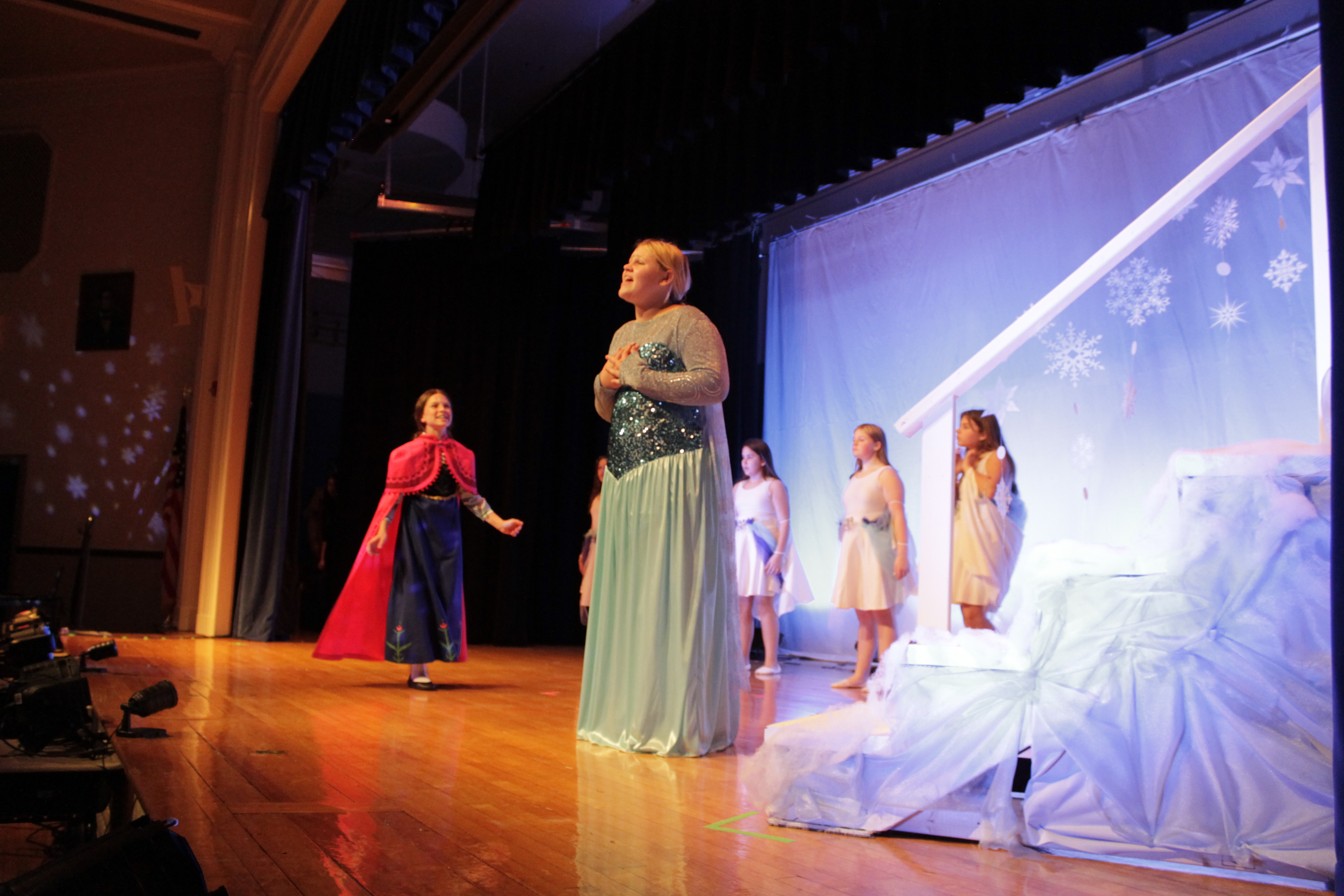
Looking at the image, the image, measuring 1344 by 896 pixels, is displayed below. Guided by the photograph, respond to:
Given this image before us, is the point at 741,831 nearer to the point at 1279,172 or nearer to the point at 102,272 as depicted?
the point at 1279,172

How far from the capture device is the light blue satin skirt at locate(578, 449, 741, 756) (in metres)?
2.94

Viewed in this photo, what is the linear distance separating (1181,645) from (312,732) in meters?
2.45

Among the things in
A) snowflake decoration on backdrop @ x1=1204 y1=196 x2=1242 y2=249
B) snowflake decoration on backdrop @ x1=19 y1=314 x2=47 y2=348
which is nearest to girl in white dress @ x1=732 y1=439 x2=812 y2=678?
snowflake decoration on backdrop @ x1=1204 y1=196 x2=1242 y2=249

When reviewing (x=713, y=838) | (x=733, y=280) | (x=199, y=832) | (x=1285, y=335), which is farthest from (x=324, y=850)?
(x=733, y=280)

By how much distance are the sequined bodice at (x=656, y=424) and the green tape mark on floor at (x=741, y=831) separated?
125 centimetres

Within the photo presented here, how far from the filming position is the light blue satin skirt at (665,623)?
2941 mm

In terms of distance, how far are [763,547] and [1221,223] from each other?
2947 millimetres

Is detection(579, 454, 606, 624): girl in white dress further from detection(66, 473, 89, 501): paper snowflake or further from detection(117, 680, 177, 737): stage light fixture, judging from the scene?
detection(117, 680, 177, 737): stage light fixture

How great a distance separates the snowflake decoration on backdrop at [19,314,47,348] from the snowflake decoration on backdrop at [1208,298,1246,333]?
25.1ft

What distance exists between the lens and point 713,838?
6.31 ft

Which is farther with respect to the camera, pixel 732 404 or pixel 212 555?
pixel 732 404

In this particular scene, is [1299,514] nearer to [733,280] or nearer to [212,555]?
[733,280]

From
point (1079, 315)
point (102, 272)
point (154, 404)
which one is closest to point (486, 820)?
point (1079, 315)

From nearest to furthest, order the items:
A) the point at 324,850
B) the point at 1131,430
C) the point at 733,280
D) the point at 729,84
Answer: the point at 324,850 → the point at 729,84 → the point at 1131,430 → the point at 733,280
